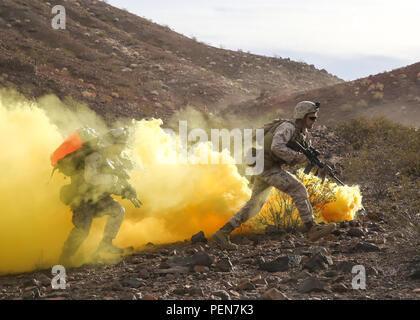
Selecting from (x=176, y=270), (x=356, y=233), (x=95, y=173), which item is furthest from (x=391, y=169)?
(x=95, y=173)

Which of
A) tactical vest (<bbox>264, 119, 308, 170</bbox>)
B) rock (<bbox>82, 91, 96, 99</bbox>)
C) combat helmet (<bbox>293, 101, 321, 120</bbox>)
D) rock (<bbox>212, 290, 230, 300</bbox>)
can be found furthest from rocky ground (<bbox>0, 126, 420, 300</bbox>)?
rock (<bbox>82, 91, 96, 99</bbox>)

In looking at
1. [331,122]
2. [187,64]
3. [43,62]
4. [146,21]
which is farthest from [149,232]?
[146,21]

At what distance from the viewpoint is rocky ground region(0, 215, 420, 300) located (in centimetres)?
467

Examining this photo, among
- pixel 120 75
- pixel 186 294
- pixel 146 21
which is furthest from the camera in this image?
pixel 146 21

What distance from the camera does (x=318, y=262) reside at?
539 centimetres

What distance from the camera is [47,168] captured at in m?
6.42

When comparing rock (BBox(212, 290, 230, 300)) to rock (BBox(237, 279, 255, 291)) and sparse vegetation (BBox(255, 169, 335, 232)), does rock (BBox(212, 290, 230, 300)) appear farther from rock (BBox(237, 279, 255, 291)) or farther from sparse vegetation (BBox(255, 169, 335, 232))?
sparse vegetation (BBox(255, 169, 335, 232))

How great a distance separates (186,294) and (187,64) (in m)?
36.2

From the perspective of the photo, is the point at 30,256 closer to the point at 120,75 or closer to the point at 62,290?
the point at 62,290

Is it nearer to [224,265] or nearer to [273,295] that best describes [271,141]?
[224,265]

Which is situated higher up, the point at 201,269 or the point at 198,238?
the point at 198,238

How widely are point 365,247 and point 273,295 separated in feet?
→ 7.12

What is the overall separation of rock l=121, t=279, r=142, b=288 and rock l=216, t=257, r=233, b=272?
3.30ft

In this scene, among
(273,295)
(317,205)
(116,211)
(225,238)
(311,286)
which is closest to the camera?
(273,295)
